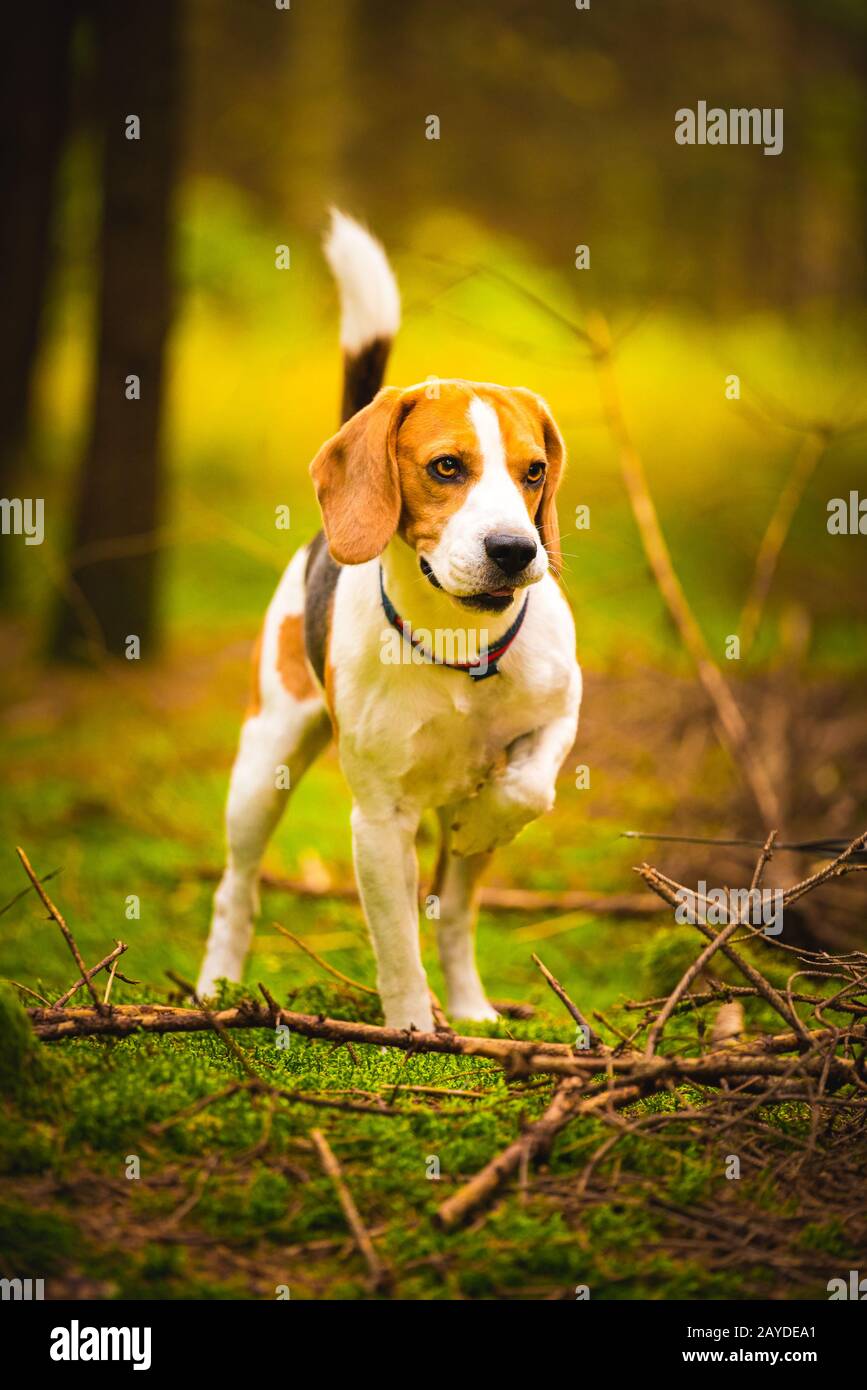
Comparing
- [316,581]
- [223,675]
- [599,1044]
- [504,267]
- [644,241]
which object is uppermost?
[644,241]

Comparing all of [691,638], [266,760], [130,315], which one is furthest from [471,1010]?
[130,315]

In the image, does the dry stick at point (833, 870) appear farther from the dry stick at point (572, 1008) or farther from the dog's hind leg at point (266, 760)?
the dog's hind leg at point (266, 760)

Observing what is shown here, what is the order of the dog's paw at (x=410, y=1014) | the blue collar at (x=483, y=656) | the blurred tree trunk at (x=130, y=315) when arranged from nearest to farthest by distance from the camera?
the blue collar at (x=483, y=656)
the dog's paw at (x=410, y=1014)
the blurred tree trunk at (x=130, y=315)

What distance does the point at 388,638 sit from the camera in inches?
170

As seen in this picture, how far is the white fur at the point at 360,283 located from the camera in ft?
16.0

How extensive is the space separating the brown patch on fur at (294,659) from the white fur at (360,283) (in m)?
1.02

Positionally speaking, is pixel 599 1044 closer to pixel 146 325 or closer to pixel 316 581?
pixel 316 581

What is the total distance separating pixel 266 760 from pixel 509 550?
1802 millimetres

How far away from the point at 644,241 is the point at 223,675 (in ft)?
43.2

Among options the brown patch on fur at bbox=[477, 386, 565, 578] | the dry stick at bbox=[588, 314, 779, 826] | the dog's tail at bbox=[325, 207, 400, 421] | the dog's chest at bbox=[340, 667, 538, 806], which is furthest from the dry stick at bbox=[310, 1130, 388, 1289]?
the dry stick at bbox=[588, 314, 779, 826]

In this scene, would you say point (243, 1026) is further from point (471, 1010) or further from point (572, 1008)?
point (471, 1010)

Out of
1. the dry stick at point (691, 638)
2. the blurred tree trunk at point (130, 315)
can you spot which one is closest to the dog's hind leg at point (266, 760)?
the dry stick at point (691, 638)

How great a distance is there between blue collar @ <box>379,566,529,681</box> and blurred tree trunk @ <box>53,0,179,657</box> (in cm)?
693

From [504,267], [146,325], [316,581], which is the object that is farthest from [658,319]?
[316,581]
